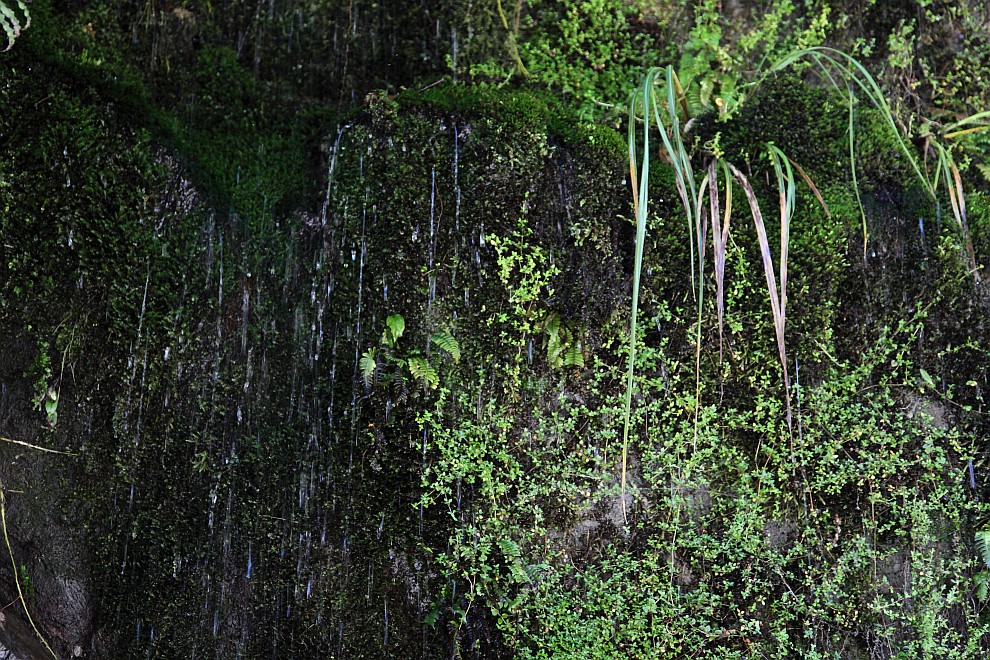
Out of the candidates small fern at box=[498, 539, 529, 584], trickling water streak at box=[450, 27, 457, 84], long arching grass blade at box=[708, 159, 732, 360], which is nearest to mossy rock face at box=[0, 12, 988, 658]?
small fern at box=[498, 539, 529, 584]

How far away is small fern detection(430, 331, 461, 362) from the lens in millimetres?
3380

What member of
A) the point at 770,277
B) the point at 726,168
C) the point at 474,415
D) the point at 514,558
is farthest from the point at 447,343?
the point at 726,168

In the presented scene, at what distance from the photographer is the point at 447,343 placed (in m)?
3.38

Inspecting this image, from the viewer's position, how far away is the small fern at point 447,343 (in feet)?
11.1

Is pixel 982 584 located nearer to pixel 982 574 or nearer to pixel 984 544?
pixel 982 574

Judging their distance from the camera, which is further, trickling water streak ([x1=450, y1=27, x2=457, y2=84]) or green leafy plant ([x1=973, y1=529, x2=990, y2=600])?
trickling water streak ([x1=450, y1=27, x2=457, y2=84])

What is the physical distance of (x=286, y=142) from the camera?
12.8 ft

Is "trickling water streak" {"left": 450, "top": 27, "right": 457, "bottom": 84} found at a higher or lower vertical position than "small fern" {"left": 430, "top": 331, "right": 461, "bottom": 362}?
higher

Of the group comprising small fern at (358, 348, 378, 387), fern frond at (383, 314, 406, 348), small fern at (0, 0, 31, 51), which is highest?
small fern at (0, 0, 31, 51)

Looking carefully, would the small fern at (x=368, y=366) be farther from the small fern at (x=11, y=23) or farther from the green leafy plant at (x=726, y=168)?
the small fern at (x=11, y=23)

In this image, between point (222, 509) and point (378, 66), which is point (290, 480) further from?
point (378, 66)

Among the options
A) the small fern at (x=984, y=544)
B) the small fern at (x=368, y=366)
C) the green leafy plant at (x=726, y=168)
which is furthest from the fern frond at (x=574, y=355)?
the small fern at (x=984, y=544)

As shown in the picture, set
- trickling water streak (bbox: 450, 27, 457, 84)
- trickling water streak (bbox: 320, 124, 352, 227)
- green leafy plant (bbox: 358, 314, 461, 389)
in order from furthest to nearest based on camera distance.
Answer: trickling water streak (bbox: 450, 27, 457, 84) → trickling water streak (bbox: 320, 124, 352, 227) → green leafy plant (bbox: 358, 314, 461, 389)

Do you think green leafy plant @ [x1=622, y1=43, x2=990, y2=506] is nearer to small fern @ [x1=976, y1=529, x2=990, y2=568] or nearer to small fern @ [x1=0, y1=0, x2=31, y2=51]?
small fern @ [x1=976, y1=529, x2=990, y2=568]
